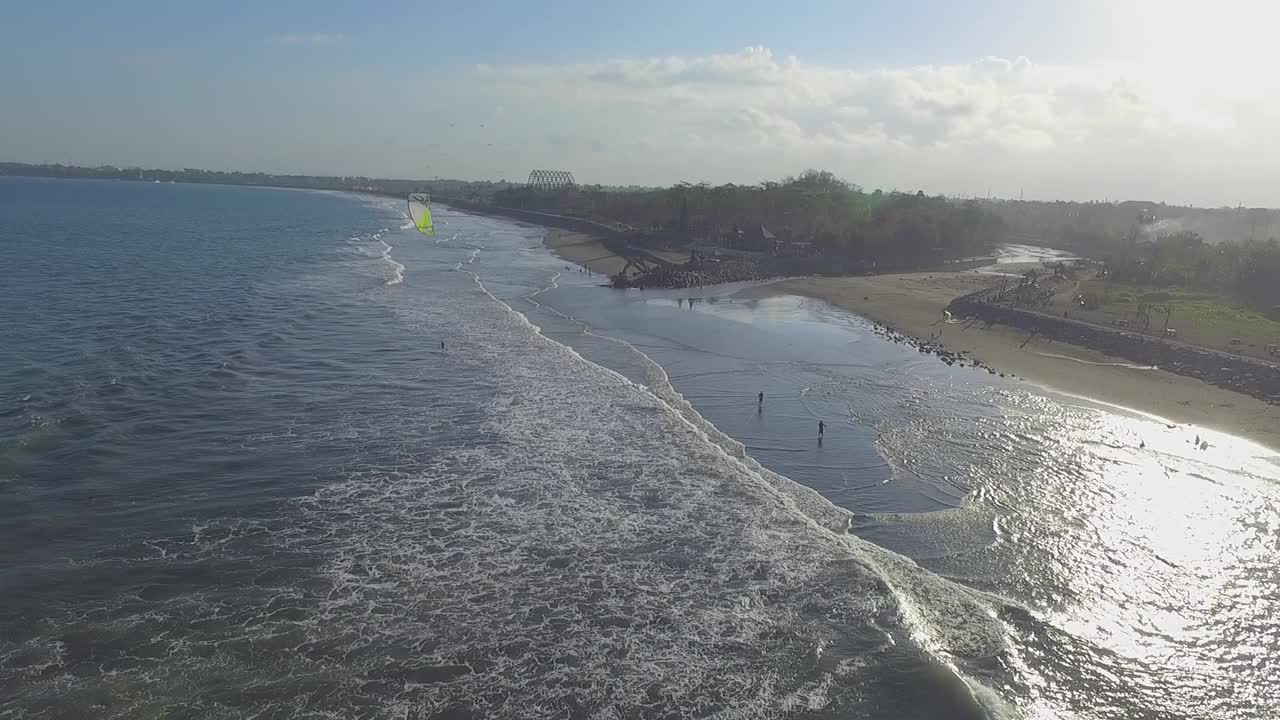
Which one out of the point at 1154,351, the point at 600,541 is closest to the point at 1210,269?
the point at 1154,351

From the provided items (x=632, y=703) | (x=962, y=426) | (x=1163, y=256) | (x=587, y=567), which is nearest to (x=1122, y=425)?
(x=962, y=426)

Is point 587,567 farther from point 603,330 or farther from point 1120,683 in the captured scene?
point 603,330

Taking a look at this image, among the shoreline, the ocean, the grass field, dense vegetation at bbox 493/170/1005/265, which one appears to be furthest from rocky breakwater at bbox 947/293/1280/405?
dense vegetation at bbox 493/170/1005/265

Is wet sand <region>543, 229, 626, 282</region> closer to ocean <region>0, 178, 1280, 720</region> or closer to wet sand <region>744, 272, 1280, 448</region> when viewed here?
wet sand <region>744, 272, 1280, 448</region>

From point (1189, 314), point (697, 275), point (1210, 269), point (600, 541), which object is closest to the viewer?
point (600, 541)

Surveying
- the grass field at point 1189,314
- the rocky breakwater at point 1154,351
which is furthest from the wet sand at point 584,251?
the grass field at point 1189,314

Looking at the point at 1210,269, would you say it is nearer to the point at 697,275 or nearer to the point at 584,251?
the point at 697,275
